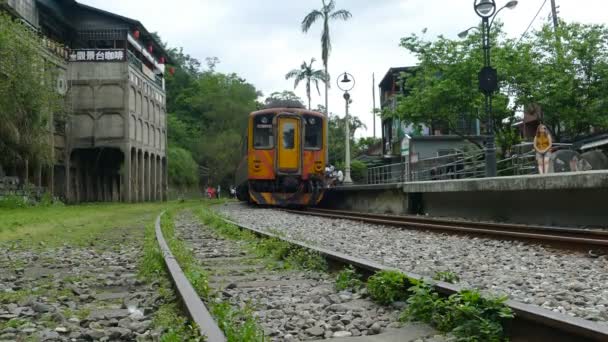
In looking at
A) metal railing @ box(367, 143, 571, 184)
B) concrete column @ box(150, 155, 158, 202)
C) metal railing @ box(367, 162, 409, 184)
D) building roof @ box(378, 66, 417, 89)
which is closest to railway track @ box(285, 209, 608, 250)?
metal railing @ box(367, 143, 571, 184)

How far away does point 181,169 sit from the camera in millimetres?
54938

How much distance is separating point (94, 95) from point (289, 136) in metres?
20.5

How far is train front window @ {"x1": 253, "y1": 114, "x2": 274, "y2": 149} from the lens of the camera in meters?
19.9

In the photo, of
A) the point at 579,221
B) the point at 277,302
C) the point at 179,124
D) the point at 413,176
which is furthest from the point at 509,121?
the point at 179,124

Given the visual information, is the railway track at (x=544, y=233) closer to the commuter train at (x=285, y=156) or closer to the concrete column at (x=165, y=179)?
the commuter train at (x=285, y=156)

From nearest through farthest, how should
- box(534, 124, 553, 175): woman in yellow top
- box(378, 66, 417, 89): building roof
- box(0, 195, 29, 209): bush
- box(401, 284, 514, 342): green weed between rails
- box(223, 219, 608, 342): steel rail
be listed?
1. box(223, 219, 608, 342): steel rail
2. box(401, 284, 514, 342): green weed between rails
3. box(534, 124, 553, 175): woman in yellow top
4. box(0, 195, 29, 209): bush
5. box(378, 66, 417, 89): building roof

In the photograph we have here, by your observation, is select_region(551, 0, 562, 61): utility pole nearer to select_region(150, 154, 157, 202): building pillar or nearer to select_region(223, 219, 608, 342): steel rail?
select_region(223, 219, 608, 342): steel rail

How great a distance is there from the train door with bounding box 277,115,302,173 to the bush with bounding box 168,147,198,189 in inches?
1374

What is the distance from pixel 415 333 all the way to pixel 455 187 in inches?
431

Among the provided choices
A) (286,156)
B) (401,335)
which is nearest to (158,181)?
(286,156)

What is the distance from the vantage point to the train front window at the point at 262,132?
65.3 feet

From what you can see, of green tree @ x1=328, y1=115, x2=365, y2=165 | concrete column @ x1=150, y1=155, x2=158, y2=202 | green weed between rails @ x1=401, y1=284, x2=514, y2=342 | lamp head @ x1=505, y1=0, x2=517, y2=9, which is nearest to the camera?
green weed between rails @ x1=401, y1=284, x2=514, y2=342

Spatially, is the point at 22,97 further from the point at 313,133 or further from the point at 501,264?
the point at 501,264

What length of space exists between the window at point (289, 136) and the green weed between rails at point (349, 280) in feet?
48.1
